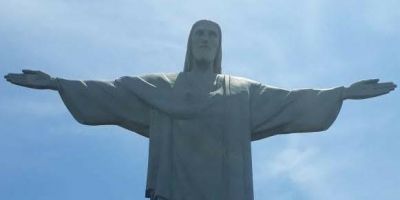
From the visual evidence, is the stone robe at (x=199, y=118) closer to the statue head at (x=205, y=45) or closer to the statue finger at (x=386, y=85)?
the statue head at (x=205, y=45)

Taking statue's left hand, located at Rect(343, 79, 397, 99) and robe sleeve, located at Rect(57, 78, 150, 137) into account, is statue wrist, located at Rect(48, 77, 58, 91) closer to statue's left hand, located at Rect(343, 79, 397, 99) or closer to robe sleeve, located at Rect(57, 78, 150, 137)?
robe sleeve, located at Rect(57, 78, 150, 137)

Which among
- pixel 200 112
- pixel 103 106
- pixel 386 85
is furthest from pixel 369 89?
pixel 103 106

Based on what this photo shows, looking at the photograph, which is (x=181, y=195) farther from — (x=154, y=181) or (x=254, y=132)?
(x=254, y=132)

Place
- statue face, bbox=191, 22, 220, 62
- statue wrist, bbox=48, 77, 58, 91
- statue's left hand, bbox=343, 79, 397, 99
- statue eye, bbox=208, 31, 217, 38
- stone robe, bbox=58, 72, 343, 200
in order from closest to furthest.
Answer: stone robe, bbox=58, 72, 343, 200, statue's left hand, bbox=343, 79, 397, 99, statue wrist, bbox=48, 77, 58, 91, statue face, bbox=191, 22, 220, 62, statue eye, bbox=208, 31, 217, 38

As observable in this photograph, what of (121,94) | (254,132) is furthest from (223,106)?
(121,94)

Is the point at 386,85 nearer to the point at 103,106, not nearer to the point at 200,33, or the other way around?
the point at 200,33

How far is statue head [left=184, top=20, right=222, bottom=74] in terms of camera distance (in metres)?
16.4

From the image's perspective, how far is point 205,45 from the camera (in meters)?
16.4

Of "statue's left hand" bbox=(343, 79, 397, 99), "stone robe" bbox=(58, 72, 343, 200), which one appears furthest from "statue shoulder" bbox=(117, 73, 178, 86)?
"statue's left hand" bbox=(343, 79, 397, 99)

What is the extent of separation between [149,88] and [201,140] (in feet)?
4.48

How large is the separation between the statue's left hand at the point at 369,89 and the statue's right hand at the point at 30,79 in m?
5.00

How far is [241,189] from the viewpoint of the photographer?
49.0ft

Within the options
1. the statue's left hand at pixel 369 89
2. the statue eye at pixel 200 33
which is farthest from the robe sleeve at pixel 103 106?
the statue's left hand at pixel 369 89

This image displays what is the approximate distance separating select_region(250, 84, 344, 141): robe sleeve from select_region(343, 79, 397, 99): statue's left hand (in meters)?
0.24
